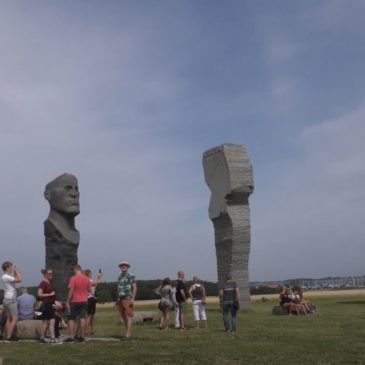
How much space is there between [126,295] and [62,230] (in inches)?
226

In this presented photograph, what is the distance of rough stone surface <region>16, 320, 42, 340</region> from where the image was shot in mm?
11227

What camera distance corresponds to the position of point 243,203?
20.7m

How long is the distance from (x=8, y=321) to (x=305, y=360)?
5951 mm

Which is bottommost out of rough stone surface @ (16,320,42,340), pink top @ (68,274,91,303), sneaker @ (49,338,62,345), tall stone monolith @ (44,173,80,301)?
sneaker @ (49,338,62,345)

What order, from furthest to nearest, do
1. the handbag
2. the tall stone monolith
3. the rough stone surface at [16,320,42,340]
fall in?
the tall stone monolith, the rough stone surface at [16,320,42,340], the handbag

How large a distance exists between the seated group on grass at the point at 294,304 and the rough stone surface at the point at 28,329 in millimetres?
8488

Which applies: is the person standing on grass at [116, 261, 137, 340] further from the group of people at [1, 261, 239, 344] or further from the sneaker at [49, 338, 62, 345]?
the sneaker at [49, 338, 62, 345]

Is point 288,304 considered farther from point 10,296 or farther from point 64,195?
point 10,296

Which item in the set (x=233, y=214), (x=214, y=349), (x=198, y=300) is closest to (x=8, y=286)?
(x=214, y=349)

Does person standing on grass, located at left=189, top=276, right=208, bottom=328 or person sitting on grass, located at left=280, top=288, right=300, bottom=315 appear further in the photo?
person sitting on grass, located at left=280, top=288, right=300, bottom=315

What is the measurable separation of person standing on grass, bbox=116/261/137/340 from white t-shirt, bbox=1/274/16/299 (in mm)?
1941

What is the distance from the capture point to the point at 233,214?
66.9ft

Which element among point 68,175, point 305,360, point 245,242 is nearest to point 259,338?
point 305,360

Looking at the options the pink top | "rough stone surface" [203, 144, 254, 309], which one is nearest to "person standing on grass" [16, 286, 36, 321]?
the pink top
